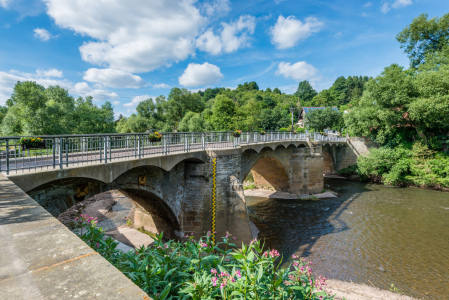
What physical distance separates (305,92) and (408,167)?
91198 mm

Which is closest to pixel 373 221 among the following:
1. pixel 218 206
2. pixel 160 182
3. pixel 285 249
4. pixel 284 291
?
pixel 285 249

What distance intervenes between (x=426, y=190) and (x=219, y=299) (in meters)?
33.5

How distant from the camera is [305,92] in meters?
115

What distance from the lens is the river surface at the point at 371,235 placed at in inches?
458

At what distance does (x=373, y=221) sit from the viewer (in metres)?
18.7

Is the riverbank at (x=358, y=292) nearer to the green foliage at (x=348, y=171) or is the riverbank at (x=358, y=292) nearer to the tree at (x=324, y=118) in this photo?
the green foliage at (x=348, y=171)

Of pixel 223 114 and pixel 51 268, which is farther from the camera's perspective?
pixel 223 114

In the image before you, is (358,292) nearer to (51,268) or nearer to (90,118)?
(51,268)

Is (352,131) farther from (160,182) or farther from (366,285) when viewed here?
(160,182)

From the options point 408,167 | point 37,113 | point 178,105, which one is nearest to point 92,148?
point 37,113

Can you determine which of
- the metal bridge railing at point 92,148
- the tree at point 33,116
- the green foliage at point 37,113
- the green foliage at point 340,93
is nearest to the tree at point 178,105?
the green foliage at point 37,113

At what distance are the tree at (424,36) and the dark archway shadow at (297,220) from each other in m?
23.4

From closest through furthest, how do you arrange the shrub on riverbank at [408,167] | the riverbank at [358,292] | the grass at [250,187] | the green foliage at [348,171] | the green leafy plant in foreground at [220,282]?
1. the green leafy plant in foreground at [220,282]
2. the riverbank at [358,292]
3. the shrub on riverbank at [408,167]
4. the grass at [250,187]
5. the green foliage at [348,171]

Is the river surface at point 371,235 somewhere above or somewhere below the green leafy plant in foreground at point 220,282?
below
